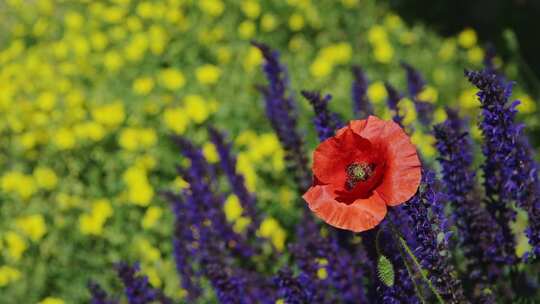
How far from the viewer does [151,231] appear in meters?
4.40

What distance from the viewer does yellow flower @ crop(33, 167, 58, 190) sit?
15.9ft

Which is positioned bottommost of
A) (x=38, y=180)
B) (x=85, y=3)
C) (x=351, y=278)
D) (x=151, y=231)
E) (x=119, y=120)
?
(x=351, y=278)

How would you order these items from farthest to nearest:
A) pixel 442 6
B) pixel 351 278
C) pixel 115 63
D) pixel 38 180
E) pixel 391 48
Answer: pixel 442 6
pixel 115 63
pixel 391 48
pixel 38 180
pixel 351 278

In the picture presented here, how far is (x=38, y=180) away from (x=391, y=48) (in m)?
2.70

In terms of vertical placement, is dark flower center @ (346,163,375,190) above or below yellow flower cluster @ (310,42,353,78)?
below

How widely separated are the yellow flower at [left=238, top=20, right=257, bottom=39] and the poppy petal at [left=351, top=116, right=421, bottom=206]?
441cm

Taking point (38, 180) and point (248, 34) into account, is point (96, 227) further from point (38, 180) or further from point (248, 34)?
point (248, 34)

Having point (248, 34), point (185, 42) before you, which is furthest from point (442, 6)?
point (185, 42)

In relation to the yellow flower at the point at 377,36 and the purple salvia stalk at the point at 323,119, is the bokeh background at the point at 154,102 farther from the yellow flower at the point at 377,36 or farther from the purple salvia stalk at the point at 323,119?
the purple salvia stalk at the point at 323,119

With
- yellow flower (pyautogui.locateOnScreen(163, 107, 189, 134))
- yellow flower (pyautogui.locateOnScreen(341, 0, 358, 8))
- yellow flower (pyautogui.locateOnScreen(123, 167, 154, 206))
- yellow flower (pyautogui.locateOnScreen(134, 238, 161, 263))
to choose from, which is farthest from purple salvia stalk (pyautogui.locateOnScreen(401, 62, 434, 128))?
yellow flower (pyautogui.locateOnScreen(341, 0, 358, 8))

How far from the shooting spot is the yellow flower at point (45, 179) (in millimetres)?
4832

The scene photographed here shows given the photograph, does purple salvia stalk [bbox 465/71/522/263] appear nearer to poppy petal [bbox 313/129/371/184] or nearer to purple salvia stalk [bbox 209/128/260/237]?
poppy petal [bbox 313/129/371/184]

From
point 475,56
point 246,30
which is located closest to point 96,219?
point 246,30

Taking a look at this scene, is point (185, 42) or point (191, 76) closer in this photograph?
point (191, 76)
